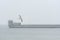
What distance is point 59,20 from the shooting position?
76 cm

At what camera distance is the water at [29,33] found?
2.59 ft

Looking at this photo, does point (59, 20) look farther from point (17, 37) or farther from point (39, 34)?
point (17, 37)

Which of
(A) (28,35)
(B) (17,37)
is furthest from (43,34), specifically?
(B) (17,37)

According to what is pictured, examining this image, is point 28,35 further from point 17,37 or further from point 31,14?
point 31,14

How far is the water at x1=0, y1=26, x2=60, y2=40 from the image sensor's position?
2.59 feet

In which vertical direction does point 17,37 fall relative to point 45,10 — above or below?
below

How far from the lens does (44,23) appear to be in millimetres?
775

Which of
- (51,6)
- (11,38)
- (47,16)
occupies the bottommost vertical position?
(11,38)

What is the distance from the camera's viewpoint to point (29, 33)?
2.65 feet

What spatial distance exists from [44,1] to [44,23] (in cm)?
24

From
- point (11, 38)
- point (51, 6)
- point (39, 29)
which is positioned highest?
point (51, 6)

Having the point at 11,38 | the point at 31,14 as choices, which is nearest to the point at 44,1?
the point at 31,14

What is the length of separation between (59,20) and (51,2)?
22 centimetres

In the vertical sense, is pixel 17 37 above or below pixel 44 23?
below
